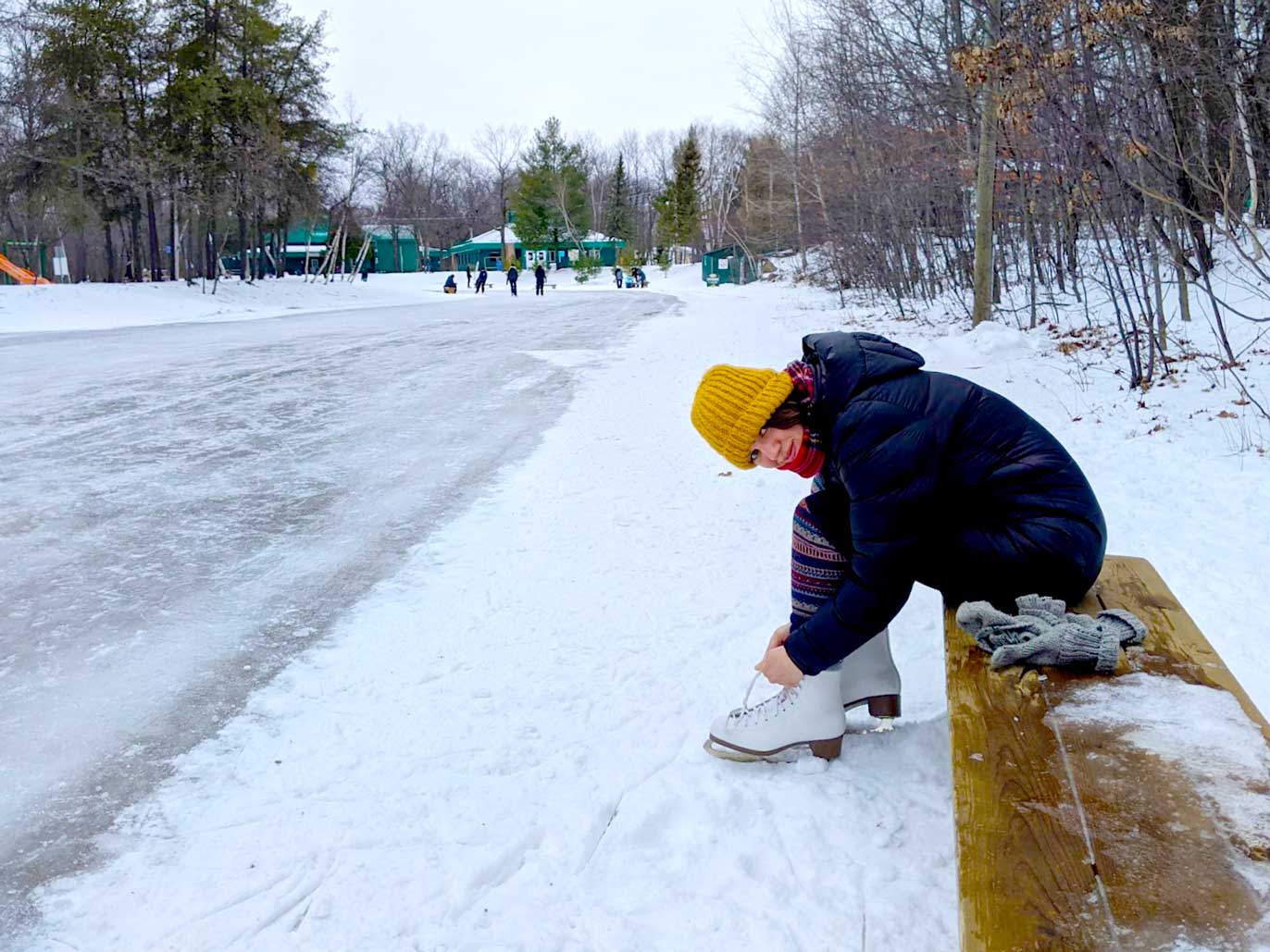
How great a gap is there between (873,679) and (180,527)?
12.1ft

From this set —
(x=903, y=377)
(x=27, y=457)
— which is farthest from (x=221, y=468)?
(x=903, y=377)

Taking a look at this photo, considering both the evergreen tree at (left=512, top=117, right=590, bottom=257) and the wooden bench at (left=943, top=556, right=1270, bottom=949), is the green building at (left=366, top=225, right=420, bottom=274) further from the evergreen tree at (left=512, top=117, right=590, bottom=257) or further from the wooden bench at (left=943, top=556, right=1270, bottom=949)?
the wooden bench at (left=943, top=556, right=1270, bottom=949)

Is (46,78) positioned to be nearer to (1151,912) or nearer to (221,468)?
(221,468)

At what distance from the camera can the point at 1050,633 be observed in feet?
6.97

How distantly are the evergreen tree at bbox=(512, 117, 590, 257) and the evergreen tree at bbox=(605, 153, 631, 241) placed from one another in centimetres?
603

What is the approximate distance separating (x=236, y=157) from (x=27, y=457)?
91.0 feet

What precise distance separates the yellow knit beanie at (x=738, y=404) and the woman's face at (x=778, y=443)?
0.03 meters

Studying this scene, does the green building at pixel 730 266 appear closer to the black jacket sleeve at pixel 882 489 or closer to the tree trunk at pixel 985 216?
the tree trunk at pixel 985 216

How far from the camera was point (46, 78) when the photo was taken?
2834cm

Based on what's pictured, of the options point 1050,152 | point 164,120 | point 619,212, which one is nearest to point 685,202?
point 619,212

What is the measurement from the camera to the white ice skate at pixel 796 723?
2615 millimetres

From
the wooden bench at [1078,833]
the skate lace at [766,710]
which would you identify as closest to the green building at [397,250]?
the skate lace at [766,710]

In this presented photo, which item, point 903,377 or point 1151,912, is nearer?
point 1151,912

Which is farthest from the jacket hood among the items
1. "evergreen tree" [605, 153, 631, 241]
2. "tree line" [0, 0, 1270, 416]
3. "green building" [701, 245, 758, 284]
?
"evergreen tree" [605, 153, 631, 241]
